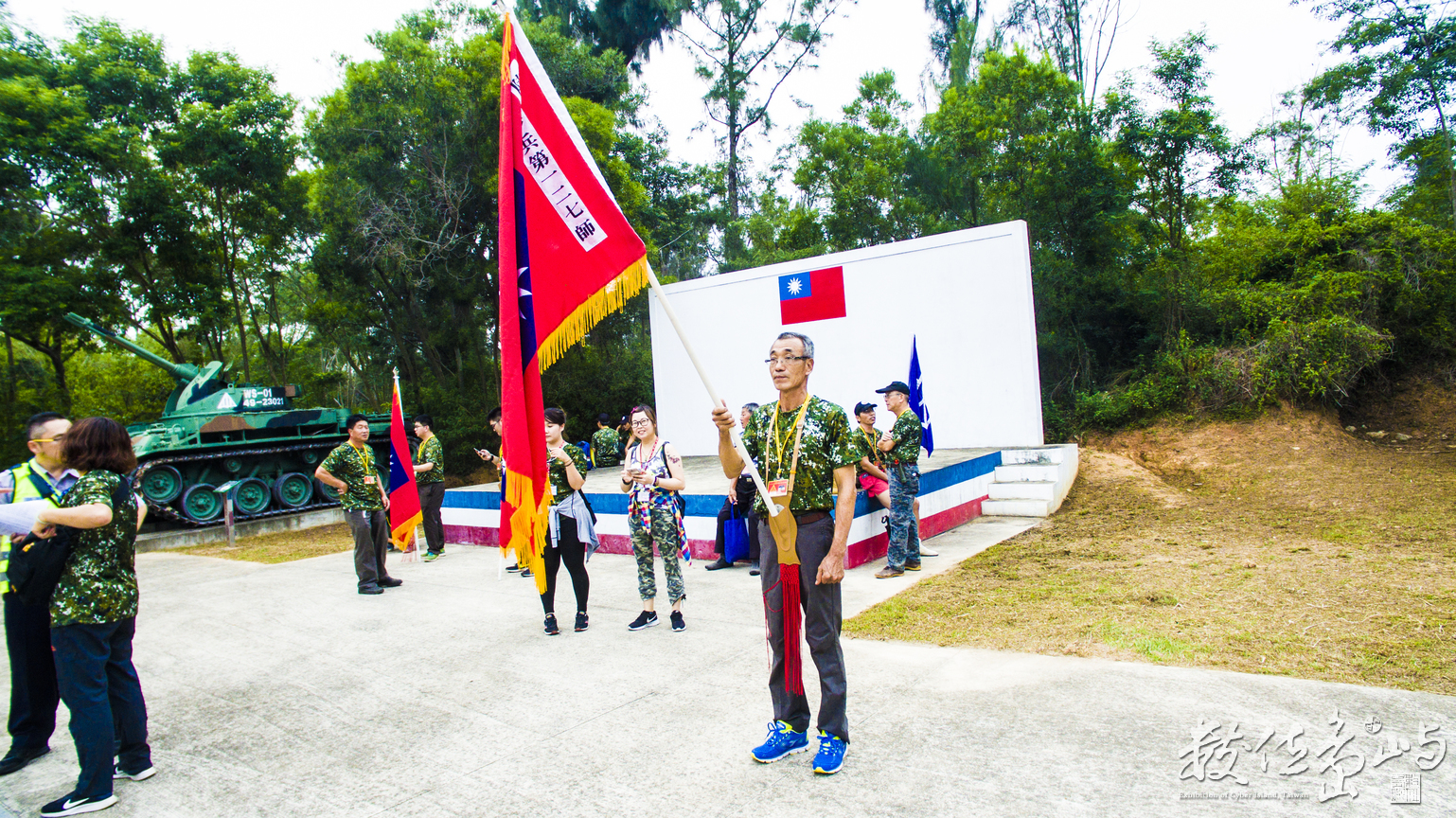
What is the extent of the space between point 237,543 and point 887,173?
17.3 m

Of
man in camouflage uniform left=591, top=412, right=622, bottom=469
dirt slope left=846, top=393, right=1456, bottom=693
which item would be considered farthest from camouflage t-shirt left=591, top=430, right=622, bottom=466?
dirt slope left=846, top=393, right=1456, bottom=693

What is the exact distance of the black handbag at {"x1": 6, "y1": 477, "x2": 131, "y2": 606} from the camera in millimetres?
3117

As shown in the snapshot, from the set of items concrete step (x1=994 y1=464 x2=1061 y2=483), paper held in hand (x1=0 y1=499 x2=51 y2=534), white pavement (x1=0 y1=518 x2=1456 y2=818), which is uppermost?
paper held in hand (x1=0 y1=499 x2=51 y2=534)

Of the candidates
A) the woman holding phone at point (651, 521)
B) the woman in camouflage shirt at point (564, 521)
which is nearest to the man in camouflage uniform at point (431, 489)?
the woman in camouflage shirt at point (564, 521)

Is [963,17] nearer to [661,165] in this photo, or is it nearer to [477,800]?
[661,165]

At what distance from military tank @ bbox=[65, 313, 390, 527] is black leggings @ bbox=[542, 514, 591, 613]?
35.7ft

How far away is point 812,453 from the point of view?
295cm

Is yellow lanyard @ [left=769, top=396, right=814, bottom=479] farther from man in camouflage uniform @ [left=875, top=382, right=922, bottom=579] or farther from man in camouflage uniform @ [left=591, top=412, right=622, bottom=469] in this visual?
man in camouflage uniform @ [left=591, top=412, right=622, bottom=469]

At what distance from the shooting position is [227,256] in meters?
20.3

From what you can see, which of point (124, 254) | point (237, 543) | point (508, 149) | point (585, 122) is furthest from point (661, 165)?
point (508, 149)

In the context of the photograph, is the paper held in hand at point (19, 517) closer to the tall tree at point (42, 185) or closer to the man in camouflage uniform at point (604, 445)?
the man in camouflage uniform at point (604, 445)

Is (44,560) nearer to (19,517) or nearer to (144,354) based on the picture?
(19,517)

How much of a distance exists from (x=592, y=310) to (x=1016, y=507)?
7.66 metres

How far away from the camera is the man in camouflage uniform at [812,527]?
294 cm
